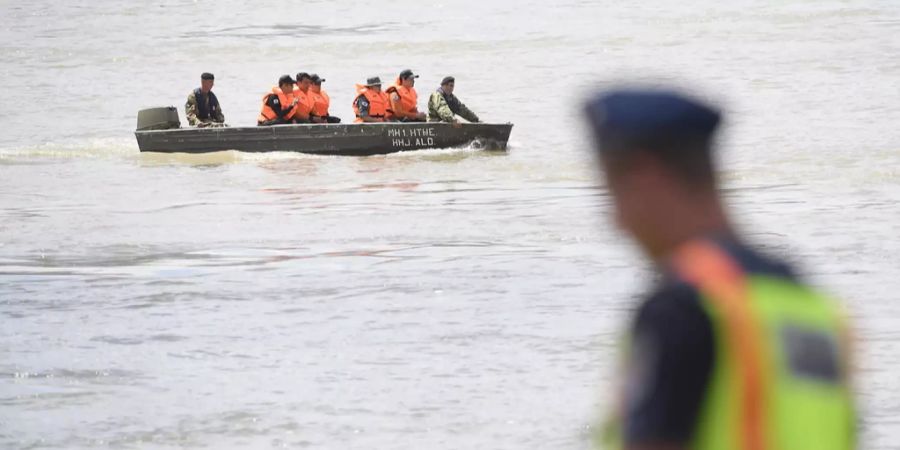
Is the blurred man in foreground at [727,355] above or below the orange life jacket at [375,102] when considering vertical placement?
above

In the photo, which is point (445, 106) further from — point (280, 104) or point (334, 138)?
point (280, 104)

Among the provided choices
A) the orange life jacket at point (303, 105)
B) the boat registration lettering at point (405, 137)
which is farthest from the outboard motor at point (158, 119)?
the boat registration lettering at point (405, 137)

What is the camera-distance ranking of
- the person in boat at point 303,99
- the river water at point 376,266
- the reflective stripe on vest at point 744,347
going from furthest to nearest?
the person in boat at point 303,99, the river water at point 376,266, the reflective stripe on vest at point 744,347

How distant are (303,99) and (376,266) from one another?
37.1 feet

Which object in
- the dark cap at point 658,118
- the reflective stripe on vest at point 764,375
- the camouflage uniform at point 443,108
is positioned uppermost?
the dark cap at point 658,118

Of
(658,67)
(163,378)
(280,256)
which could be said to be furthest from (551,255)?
(658,67)

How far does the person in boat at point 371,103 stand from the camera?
2467cm

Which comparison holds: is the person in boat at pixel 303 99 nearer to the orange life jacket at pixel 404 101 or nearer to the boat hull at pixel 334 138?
the boat hull at pixel 334 138

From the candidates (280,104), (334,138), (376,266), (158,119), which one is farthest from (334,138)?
(376,266)

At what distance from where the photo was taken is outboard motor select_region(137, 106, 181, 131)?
83.3 feet

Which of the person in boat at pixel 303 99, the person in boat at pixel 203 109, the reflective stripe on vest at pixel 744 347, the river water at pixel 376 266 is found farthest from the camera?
the person in boat at pixel 203 109

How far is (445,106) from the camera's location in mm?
24453

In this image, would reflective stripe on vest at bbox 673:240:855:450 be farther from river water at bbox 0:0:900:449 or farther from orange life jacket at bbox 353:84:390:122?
orange life jacket at bbox 353:84:390:122

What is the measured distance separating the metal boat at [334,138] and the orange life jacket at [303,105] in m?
0.64
